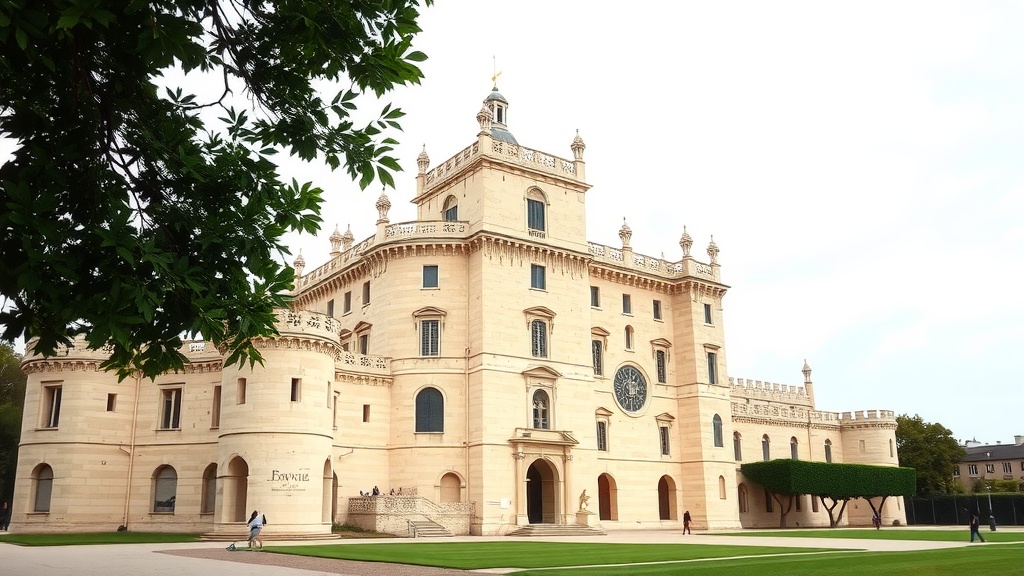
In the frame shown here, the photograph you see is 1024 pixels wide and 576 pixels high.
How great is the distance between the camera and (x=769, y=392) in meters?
71.4

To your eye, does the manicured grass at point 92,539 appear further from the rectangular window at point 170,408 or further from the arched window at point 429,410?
the arched window at point 429,410

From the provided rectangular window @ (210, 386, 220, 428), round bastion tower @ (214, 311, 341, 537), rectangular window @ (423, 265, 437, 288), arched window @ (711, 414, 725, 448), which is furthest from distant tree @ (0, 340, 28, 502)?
arched window @ (711, 414, 725, 448)

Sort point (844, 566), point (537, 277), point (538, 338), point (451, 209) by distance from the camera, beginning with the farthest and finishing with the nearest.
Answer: point (451, 209) → point (537, 277) → point (538, 338) → point (844, 566)

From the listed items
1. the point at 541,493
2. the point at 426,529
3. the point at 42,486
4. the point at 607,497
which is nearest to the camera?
the point at 426,529

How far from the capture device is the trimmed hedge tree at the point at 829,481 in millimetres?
59438

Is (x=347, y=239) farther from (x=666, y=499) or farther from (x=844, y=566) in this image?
(x=844, y=566)

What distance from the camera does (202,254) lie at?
11867 mm

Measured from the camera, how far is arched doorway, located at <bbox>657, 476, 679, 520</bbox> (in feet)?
181

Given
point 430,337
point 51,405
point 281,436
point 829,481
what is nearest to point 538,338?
point 430,337

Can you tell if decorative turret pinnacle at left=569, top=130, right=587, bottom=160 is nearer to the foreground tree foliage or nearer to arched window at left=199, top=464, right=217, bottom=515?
arched window at left=199, top=464, right=217, bottom=515

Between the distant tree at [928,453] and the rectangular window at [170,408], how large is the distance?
6660 cm

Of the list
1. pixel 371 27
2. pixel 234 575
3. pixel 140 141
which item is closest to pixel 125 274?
pixel 140 141

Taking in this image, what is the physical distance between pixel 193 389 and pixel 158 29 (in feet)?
127

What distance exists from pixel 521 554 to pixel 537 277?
24.3 meters
